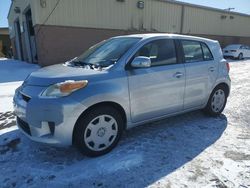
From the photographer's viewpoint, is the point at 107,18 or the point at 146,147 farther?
the point at 107,18

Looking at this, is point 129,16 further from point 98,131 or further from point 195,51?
point 98,131

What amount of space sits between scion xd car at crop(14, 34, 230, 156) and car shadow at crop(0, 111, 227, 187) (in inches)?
11.1

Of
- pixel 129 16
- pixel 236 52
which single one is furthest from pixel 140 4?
pixel 236 52

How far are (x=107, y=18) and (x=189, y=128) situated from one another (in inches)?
492

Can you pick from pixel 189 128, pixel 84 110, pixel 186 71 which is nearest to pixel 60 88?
pixel 84 110

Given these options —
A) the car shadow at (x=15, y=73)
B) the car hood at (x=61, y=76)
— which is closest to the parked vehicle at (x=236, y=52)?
the car shadow at (x=15, y=73)

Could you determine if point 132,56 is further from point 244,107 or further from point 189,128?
point 244,107

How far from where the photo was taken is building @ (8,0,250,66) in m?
13.1

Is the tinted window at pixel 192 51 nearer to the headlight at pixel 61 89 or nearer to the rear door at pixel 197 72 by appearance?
the rear door at pixel 197 72

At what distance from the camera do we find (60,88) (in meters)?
2.92

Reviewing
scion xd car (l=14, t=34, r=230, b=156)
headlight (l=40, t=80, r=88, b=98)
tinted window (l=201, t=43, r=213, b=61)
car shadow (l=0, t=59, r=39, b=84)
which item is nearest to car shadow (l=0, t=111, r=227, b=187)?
scion xd car (l=14, t=34, r=230, b=156)

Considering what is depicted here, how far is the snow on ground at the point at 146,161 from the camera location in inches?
108

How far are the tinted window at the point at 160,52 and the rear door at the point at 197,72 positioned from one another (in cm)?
29

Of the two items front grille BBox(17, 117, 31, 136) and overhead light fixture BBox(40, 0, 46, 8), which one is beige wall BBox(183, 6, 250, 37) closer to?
overhead light fixture BBox(40, 0, 46, 8)
